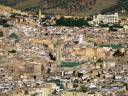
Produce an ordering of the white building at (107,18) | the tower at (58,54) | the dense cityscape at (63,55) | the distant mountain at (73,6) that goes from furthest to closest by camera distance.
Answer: the distant mountain at (73,6) < the white building at (107,18) < the tower at (58,54) < the dense cityscape at (63,55)

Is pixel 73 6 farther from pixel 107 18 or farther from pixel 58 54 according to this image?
pixel 58 54

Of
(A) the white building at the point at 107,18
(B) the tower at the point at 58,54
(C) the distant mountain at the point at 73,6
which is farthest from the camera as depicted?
(C) the distant mountain at the point at 73,6

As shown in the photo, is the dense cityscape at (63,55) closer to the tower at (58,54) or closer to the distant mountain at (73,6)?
the tower at (58,54)

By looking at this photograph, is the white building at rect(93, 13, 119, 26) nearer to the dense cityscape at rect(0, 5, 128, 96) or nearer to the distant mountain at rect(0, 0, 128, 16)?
the dense cityscape at rect(0, 5, 128, 96)

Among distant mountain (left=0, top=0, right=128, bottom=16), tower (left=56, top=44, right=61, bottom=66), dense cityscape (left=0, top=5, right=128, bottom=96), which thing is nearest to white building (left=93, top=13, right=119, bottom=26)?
dense cityscape (left=0, top=5, right=128, bottom=96)

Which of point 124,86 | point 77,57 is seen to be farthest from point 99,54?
point 124,86

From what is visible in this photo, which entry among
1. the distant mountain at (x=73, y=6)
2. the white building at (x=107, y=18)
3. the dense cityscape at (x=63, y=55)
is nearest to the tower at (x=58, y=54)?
the dense cityscape at (x=63, y=55)

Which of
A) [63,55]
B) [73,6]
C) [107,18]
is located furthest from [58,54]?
[73,6]
